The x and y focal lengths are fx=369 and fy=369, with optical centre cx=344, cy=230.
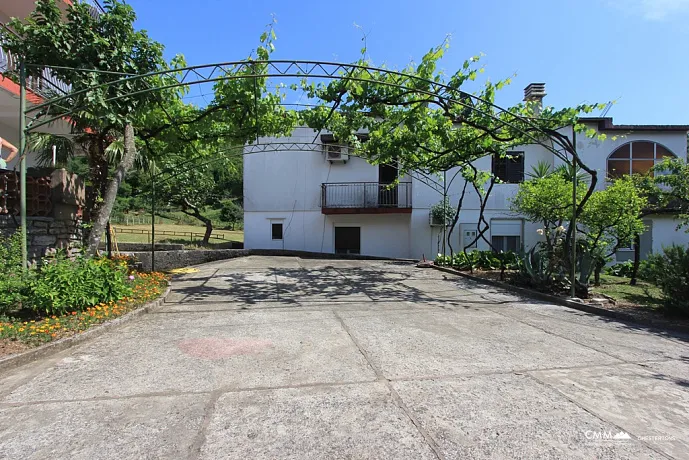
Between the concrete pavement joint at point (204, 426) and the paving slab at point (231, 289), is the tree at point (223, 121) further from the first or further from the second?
the concrete pavement joint at point (204, 426)

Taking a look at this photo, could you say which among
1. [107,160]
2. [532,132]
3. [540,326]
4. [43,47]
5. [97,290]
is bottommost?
[540,326]

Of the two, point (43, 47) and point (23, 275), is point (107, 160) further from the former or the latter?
point (23, 275)

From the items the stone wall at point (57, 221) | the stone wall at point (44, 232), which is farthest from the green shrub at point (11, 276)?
the stone wall at point (57, 221)

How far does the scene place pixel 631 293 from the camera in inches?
371

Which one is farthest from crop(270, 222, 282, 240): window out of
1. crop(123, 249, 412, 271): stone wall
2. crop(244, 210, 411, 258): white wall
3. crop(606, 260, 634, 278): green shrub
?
crop(606, 260, 634, 278): green shrub

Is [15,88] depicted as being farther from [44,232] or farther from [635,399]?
[635,399]

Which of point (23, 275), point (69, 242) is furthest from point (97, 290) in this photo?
point (69, 242)

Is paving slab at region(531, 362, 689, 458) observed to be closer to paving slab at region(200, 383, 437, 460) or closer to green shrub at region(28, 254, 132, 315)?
paving slab at region(200, 383, 437, 460)

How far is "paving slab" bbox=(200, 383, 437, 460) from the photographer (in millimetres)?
2504

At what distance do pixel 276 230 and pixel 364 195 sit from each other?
5065mm

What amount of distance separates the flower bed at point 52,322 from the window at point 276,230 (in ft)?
41.7

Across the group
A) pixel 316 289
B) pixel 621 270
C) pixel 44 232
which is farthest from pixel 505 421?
pixel 621 270

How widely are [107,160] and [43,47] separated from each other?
2786 millimetres

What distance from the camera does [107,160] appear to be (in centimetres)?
895
